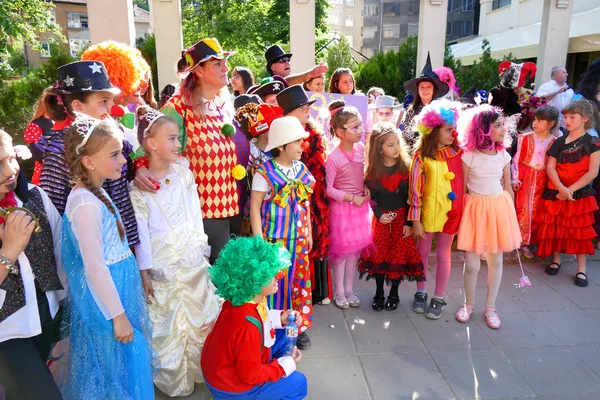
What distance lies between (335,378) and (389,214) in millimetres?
1516

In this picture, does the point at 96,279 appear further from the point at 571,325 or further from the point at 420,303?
the point at 571,325

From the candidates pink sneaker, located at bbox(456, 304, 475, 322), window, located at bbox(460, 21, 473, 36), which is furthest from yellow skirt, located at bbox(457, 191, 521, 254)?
window, located at bbox(460, 21, 473, 36)

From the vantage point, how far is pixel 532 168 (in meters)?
5.31

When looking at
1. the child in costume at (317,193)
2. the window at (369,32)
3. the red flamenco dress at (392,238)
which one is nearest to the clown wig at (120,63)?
the child in costume at (317,193)

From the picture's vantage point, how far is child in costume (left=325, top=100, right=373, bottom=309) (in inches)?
154

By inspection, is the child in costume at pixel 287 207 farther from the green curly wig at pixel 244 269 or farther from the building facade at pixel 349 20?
the building facade at pixel 349 20

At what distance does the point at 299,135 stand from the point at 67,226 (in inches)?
63.7

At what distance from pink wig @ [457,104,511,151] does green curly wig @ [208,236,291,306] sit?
2298 mm

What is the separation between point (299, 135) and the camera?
322 centimetres

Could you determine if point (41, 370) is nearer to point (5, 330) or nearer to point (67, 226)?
point (5, 330)

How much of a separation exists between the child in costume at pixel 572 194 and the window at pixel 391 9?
54162 millimetres

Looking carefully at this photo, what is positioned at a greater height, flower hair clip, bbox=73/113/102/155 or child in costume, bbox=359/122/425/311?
flower hair clip, bbox=73/113/102/155

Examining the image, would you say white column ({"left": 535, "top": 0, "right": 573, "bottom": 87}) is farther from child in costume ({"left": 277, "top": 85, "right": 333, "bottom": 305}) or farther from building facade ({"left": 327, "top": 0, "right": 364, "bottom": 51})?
building facade ({"left": 327, "top": 0, "right": 364, "bottom": 51})

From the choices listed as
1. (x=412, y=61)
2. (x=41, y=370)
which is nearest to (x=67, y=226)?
(x=41, y=370)
